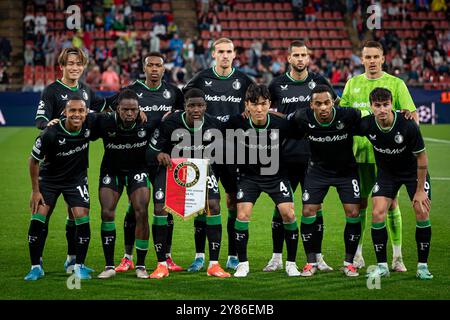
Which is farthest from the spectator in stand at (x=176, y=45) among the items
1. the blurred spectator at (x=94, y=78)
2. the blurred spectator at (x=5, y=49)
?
the blurred spectator at (x=5, y=49)

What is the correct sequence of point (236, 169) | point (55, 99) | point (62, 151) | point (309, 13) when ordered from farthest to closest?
1. point (309, 13)
2. point (236, 169)
3. point (55, 99)
4. point (62, 151)

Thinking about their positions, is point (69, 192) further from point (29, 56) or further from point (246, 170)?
point (29, 56)

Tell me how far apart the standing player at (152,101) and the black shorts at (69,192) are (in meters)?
0.65

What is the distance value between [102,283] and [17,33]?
86.7ft

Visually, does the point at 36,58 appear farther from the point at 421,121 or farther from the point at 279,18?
the point at 421,121

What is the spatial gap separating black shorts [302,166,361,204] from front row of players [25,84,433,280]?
0.01 metres

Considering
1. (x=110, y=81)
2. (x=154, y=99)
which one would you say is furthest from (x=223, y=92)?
(x=110, y=81)

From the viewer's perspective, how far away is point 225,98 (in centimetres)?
972

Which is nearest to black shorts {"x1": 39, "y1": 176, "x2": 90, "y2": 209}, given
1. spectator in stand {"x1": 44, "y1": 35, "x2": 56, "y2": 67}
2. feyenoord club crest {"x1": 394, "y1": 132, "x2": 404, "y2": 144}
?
feyenoord club crest {"x1": 394, "y1": 132, "x2": 404, "y2": 144}

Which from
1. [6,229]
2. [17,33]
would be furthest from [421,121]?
[6,229]

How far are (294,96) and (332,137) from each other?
916 mm

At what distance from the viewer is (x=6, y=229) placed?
11891 millimetres

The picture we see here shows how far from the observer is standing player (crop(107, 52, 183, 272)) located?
9.38 m

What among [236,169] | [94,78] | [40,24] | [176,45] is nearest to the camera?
[236,169]
